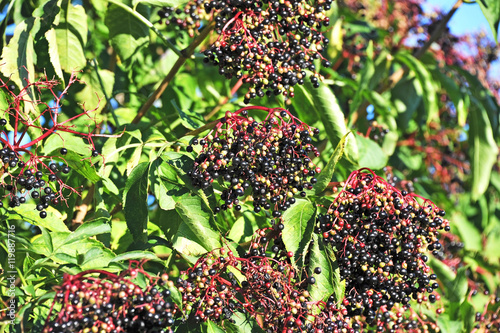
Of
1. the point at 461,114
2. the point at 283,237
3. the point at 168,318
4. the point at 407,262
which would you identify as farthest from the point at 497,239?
the point at 168,318

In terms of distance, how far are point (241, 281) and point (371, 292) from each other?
0.46m

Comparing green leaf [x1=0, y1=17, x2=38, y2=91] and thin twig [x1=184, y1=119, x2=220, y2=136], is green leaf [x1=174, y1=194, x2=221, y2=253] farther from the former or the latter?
green leaf [x1=0, y1=17, x2=38, y2=91]

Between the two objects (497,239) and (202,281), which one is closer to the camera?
(202,281)

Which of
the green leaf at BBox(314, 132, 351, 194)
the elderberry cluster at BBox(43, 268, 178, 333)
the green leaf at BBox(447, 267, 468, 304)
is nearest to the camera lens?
the elderberry cluster at BBox(43, 268, 178, 333)

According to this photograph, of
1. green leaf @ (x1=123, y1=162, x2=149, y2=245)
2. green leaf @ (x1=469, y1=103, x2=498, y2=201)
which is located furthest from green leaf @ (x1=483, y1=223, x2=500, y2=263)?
green leaf @ (x1=123, y1=162, x2=149, y2=245)

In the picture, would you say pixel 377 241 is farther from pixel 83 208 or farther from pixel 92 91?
pixel 92 91

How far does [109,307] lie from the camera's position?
1473 mm

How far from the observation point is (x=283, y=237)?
6.23ft

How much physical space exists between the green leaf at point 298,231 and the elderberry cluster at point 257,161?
0.07 m

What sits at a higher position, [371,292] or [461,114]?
[461,114]

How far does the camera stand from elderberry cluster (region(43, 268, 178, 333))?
1454 millimetres

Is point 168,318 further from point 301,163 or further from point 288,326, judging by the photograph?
point 301,163

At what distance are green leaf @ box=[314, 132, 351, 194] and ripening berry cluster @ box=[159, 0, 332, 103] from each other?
0.32 m

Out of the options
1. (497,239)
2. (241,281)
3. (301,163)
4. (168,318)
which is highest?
(301,163)
